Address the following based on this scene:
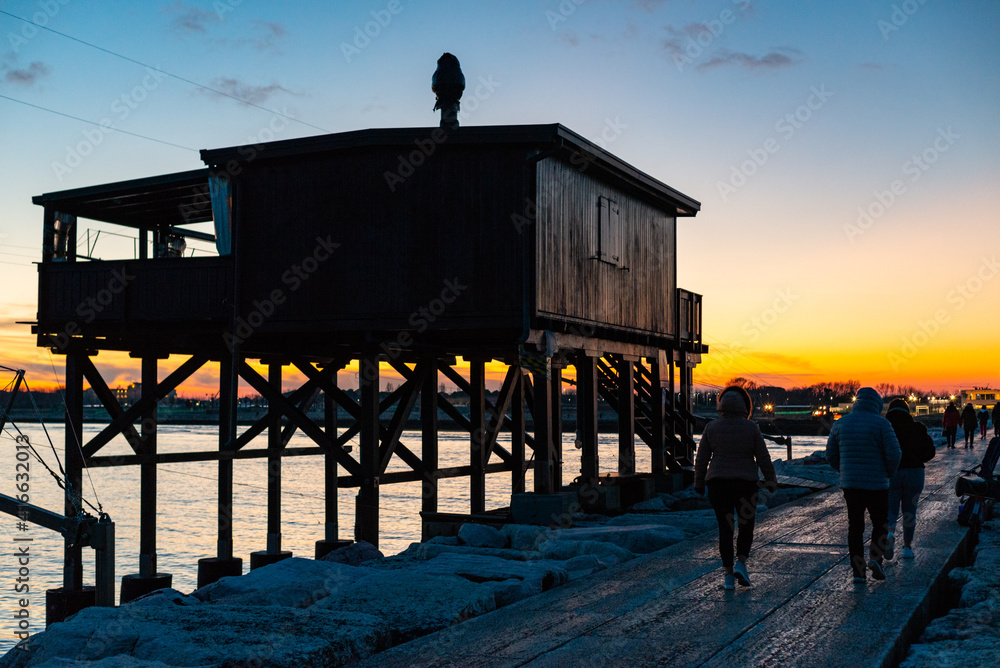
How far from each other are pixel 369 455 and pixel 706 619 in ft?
33.1

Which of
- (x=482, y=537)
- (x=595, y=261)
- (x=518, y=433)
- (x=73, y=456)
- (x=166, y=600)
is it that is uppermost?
(x=595, y=261)

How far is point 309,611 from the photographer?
761cm

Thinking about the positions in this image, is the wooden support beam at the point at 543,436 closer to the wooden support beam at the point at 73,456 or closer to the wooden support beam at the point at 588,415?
the wooden support beam at the point at 588,415

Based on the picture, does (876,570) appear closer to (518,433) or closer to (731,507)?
(731,507)

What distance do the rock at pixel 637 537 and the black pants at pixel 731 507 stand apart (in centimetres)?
333

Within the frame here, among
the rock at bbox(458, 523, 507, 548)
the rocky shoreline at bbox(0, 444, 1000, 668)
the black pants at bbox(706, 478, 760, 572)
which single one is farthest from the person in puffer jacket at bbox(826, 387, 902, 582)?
the rock at bbox(458, 523, 507, 548)

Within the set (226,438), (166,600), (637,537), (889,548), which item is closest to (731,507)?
(889,548)

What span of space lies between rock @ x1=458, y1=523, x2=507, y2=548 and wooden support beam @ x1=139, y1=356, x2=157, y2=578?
301 inches

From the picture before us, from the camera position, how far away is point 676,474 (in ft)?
75.0

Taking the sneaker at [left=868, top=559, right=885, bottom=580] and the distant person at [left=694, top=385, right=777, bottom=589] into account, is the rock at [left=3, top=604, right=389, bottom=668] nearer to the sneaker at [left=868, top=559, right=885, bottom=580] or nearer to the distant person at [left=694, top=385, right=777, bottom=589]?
the distant person at [left=694, top=385, right=777, bottom=589]

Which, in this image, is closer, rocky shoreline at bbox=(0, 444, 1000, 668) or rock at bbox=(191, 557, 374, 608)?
rocky shoreline at bbox=(0, 444, 1000, 668)

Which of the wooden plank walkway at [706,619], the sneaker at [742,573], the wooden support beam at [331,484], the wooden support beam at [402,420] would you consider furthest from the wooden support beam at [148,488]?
the sneaker at [742,573]

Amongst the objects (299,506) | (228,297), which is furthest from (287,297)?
(299,506)

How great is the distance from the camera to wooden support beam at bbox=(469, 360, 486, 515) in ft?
67.2
